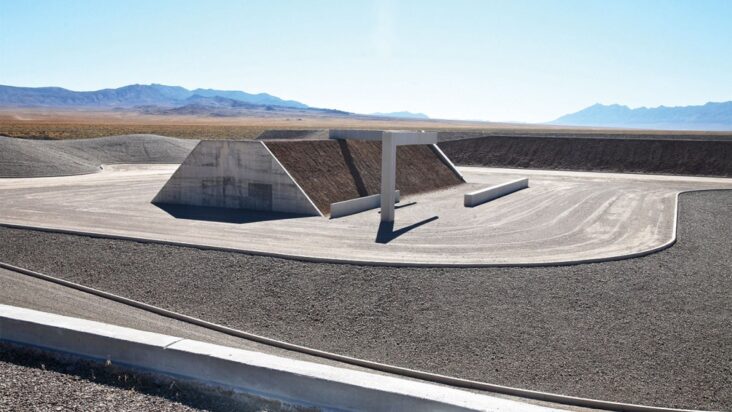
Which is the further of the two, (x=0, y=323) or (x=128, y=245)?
(x=128, y=245)

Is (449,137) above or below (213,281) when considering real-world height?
above

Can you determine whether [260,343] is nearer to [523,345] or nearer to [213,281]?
[213,281]

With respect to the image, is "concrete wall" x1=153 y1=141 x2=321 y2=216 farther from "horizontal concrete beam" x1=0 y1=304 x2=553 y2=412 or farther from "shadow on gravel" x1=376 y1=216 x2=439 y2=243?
"horizontal concrete beam" x1=0 y1=304 x2=553 y2=412

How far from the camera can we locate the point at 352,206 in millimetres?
25688

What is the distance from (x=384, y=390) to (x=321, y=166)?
23438 mm

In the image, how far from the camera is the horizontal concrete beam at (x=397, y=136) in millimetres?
25047

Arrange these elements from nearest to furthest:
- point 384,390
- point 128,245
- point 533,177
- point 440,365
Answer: point 384,390 < point 440,365 < point 128,245 < point 533,177

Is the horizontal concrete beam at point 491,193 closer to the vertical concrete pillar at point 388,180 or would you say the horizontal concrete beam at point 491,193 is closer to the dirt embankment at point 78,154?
the vertical concrete pillar at point 388,180

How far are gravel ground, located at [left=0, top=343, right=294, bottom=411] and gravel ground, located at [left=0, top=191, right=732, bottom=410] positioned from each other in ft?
18.1

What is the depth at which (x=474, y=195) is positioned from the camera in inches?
1129

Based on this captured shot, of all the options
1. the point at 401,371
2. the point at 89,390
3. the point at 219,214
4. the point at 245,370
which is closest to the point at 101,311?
the point at 89,390

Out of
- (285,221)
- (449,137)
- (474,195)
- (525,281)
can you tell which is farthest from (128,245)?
(449,137)

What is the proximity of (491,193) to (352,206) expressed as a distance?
959 centimetres

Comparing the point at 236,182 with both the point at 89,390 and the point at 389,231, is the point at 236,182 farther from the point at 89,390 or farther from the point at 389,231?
the point at 89,390
